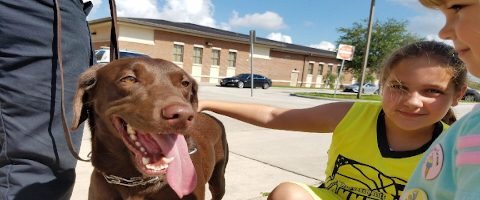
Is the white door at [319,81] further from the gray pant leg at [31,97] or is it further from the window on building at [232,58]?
the gray pant leg at [31,97]

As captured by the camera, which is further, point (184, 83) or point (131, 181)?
point (184, 83)

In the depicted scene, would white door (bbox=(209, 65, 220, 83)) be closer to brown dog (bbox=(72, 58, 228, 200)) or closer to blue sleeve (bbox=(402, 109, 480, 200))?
brown dog (bbox=(72, 58, 228, 200))

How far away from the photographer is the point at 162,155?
6.15 ft

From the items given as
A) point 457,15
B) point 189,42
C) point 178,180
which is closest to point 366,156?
point 178,180

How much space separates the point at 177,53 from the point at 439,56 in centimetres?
2897

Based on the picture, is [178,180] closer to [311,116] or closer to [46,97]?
[46,97]

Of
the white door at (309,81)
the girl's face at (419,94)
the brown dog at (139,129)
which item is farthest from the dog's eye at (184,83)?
the white door at (309,81)

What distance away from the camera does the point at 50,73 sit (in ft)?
6.02

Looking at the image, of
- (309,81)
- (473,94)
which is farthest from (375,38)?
(473,94)

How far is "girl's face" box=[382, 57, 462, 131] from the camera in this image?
1793mm

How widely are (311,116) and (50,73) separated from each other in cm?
164

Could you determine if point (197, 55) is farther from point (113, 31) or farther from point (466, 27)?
point (466, 27)

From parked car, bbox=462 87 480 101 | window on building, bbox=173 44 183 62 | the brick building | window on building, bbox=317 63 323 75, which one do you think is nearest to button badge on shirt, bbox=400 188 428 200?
parked car, bbox=462 87 480 101

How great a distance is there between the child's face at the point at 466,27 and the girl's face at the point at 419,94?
1003mm
